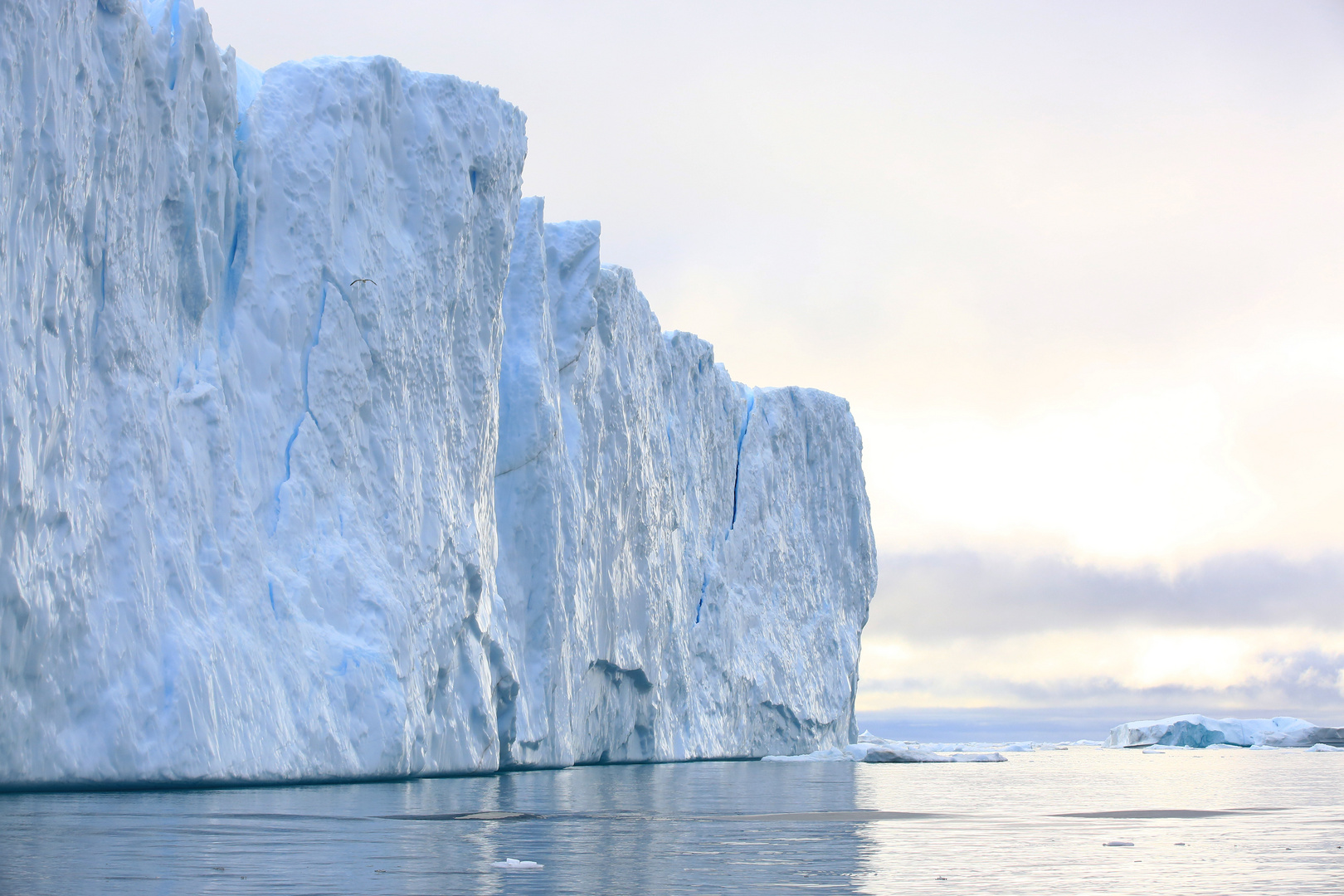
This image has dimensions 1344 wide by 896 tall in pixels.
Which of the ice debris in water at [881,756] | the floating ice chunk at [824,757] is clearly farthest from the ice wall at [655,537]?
the ice debris in water at [881,756]

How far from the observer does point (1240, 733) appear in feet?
200

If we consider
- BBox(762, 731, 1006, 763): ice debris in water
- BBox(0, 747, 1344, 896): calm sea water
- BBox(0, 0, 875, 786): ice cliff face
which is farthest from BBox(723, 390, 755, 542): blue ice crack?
BBox(0, 747, 1344, 896): calm sea water

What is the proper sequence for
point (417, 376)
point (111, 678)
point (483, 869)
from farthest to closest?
point (417, 376) → point (111, 678) → point (483, 869)

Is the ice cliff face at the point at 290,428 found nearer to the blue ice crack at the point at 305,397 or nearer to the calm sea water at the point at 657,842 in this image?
the blue ice crack at the point at 305,397

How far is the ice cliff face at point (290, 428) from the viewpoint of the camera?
1270cm

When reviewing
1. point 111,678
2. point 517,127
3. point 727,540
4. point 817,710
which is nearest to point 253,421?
point 111,678

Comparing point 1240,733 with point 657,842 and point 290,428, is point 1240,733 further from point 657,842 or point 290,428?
point 657,842

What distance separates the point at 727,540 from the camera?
36344mm

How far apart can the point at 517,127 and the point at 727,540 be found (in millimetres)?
16700

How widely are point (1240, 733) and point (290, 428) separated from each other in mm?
55257

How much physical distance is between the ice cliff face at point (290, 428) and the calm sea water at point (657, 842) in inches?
49.1

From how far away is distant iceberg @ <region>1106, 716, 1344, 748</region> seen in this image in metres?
61.0

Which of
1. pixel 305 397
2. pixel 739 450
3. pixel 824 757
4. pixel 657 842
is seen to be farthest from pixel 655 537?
pixel 657 842

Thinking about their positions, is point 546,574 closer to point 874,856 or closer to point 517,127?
point 517,127
